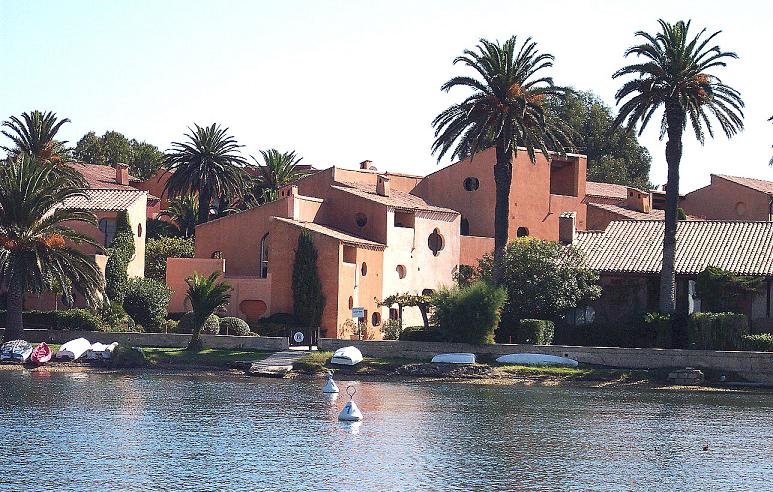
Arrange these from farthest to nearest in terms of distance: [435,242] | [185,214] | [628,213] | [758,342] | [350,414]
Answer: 1. [628,213]
2. [185,214]
3. [435,242]
4. [758,342]
5. [350,414]

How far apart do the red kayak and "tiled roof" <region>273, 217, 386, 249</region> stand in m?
16.6

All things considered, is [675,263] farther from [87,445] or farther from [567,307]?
[87,445]

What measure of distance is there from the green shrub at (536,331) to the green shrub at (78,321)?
23690 millimetres

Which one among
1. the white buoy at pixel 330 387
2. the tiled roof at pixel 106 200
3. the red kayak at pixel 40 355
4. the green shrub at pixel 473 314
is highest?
the tiled roof at pixel 106 200

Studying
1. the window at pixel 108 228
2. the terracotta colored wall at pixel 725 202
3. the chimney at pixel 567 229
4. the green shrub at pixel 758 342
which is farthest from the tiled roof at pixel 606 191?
the window at pixel 108 228

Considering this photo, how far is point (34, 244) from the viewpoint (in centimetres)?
6612

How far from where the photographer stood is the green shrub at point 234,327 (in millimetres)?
70012

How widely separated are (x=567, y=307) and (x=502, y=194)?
7549mm

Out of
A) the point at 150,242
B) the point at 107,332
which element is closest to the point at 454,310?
the point at 107,332

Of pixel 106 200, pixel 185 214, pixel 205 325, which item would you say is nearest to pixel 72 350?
pixel 205 325

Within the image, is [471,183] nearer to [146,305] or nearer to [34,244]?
[146,305]

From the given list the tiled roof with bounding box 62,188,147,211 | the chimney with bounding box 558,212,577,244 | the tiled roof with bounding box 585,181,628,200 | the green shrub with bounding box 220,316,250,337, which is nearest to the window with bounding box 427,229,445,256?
the chimney with bounding box 558,212,577,244

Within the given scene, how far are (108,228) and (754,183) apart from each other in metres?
53.1

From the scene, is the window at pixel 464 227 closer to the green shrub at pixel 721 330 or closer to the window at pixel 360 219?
the window at pixel 360 219
